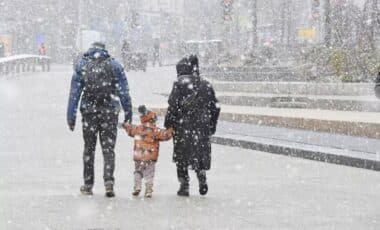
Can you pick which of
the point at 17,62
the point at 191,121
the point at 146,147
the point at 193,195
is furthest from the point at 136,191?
the point at 17,62

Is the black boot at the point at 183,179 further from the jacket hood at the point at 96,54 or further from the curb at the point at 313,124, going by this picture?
the curb at the point at 313,124

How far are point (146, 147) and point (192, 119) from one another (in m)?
0.56

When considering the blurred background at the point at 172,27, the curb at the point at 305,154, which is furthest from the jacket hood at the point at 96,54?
the blurred background at the point at 172,27

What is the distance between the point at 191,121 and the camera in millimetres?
10875

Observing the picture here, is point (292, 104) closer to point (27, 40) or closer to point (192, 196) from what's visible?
point (192, 196)

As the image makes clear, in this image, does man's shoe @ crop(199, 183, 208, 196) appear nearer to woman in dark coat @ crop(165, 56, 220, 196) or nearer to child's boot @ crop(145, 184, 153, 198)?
woman in dark coat @ crop(165, 56, 220, 196)

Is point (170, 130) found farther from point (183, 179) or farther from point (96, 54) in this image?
point (96, 54)

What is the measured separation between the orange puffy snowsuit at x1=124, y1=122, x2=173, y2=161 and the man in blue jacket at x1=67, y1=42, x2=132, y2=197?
171mm

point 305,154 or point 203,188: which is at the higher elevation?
point 203,188

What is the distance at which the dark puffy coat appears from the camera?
35.5 ft

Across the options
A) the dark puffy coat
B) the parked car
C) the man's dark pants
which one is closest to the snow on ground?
the man's dark pants

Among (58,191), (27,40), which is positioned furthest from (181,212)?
(27,40)

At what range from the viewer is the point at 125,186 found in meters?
12.0

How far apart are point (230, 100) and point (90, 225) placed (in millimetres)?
18046
